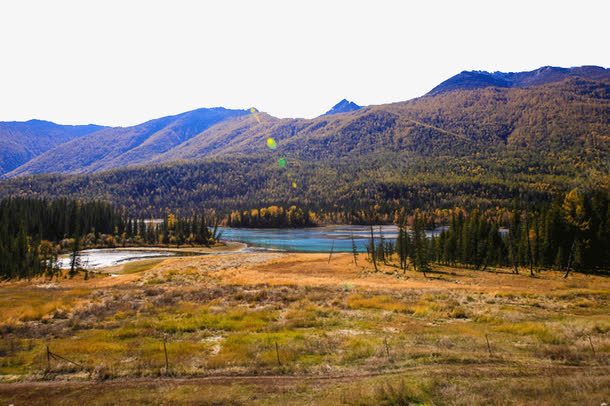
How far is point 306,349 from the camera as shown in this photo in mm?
21719

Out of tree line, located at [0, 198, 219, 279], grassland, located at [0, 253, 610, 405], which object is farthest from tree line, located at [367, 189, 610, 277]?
tree line, located at [0, 198, 219, 279]

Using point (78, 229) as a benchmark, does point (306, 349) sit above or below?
below

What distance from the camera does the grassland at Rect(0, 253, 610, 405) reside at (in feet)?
50.4

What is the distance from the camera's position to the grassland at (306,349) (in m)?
15.4

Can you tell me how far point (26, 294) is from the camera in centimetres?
4794

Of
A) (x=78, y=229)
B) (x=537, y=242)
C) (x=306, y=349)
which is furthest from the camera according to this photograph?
(x=78, y=229)

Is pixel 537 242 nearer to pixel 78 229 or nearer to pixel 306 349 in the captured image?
pixel 306 349

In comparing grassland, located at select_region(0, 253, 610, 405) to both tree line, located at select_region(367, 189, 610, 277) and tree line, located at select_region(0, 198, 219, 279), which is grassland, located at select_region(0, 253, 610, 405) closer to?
tree line, located at select_region(367, 189, 610, 277)

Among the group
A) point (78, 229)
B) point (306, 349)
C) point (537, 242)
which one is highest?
point (78, 229)

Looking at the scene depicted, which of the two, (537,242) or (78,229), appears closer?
(537,242)

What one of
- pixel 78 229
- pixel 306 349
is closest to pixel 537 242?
pixel 306 349

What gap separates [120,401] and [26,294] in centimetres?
4258

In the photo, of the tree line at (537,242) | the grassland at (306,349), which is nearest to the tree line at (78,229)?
the grassland at (306,349)

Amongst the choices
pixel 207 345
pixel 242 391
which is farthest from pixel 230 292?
pixel 242 391
